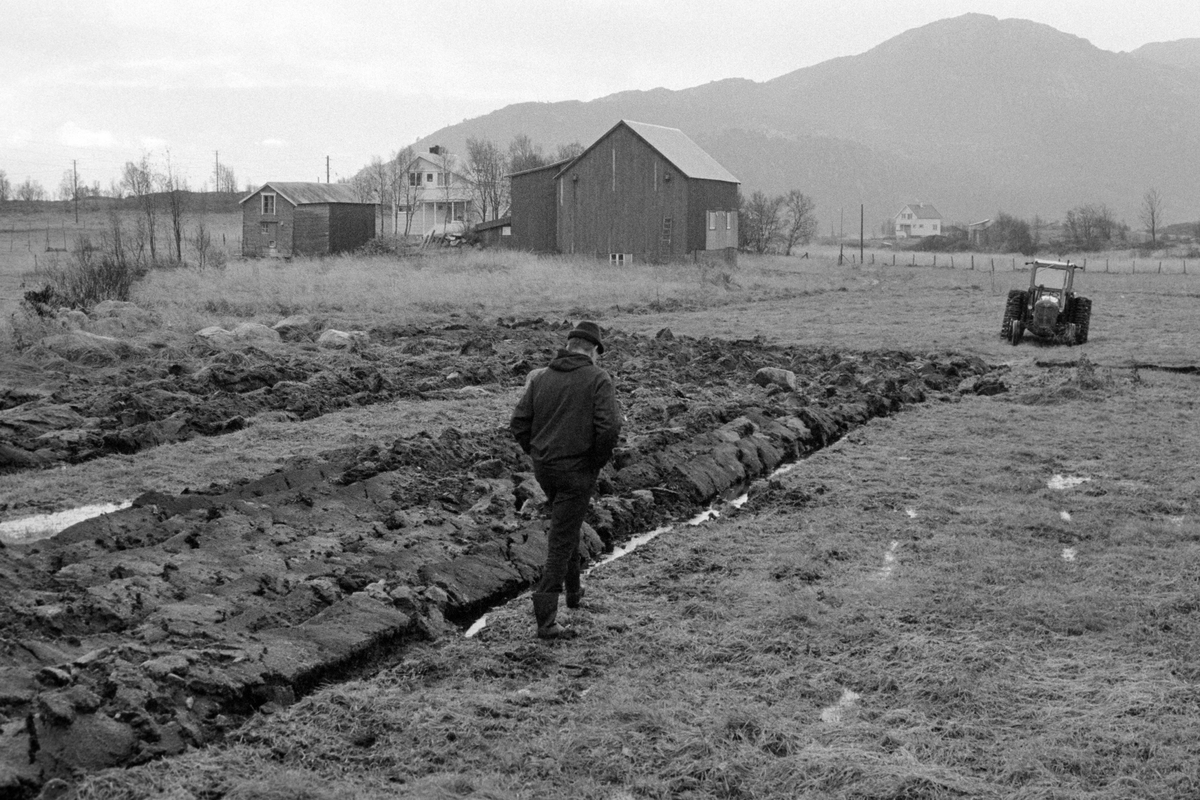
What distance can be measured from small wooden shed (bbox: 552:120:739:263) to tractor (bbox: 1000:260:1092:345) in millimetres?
26854

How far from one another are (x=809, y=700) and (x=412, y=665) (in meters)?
2.42

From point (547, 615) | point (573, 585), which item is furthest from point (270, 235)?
point (547, 615)

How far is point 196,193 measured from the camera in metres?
99.7

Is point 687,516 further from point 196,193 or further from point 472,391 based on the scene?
point 196,193

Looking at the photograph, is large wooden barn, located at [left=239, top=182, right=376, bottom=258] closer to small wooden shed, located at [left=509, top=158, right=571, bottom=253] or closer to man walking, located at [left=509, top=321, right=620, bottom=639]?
small wooden shed, located at [left=509, top=158, right=571, bottom=253]

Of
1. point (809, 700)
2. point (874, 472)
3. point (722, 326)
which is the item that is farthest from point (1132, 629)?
point (722, 326)

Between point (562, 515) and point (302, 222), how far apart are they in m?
55.5

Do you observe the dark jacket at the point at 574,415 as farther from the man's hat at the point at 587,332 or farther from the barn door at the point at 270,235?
the barn door at the point at 270,235

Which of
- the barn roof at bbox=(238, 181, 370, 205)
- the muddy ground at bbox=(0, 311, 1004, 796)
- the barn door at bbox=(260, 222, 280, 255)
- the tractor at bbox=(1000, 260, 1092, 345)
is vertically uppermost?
the barn roof at bbox=(238, 181, 370, 205)

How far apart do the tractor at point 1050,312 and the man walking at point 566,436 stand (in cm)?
2179

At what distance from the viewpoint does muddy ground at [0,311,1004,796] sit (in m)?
6.35

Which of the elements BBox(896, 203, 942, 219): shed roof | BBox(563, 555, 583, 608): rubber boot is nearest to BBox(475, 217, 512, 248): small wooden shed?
BBox(563, 555, 583, 608): rubber boot

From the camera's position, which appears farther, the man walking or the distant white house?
the distant white house

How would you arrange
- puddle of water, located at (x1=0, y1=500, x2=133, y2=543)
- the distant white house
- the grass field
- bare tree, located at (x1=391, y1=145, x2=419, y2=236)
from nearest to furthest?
the grass field, puddle of water, located at (x1=0, y1=500, x2=133, y2=543), bare tree, located at (x1=391, y1=145, x2=419, y2=236), the distant white house
